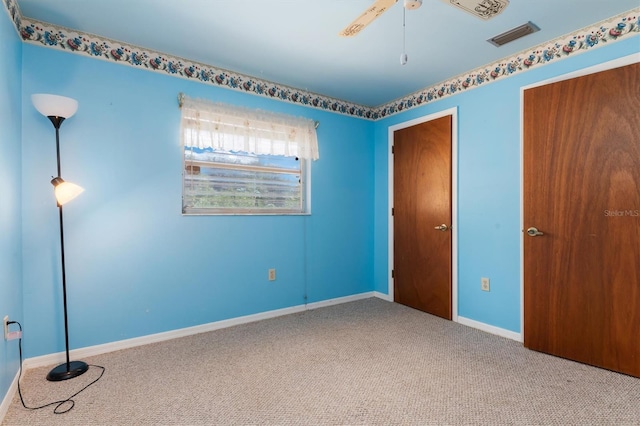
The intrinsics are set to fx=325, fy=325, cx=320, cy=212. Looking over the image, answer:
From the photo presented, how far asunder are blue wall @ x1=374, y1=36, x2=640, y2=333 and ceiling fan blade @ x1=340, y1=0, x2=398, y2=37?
1.72 meters

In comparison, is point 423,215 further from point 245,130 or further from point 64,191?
point 64,191

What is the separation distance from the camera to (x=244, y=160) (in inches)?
121

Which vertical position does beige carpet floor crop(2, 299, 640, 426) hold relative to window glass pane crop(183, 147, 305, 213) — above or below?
below

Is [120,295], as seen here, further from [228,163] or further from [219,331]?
[228,163]

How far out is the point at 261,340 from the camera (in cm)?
263

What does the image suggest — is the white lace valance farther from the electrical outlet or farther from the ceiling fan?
the electrical outlet

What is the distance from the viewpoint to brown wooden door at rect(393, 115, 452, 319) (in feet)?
10.4

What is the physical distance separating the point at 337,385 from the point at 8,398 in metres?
1.80

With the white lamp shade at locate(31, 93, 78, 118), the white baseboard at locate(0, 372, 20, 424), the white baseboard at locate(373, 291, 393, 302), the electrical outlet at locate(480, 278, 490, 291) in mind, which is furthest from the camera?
the white baseboard at locate(373, 291, 393, 302)

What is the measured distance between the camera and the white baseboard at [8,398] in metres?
1.65

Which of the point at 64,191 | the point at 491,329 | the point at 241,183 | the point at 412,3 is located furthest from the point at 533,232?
the point at 64,191

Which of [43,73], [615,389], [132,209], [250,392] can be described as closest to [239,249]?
[132,209]

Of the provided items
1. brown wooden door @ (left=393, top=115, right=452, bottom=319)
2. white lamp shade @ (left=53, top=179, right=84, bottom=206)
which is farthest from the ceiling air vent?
white lamp shade @ (left=53, top=179, right=84, bottom=206)

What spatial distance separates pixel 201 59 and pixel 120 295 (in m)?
1.98
